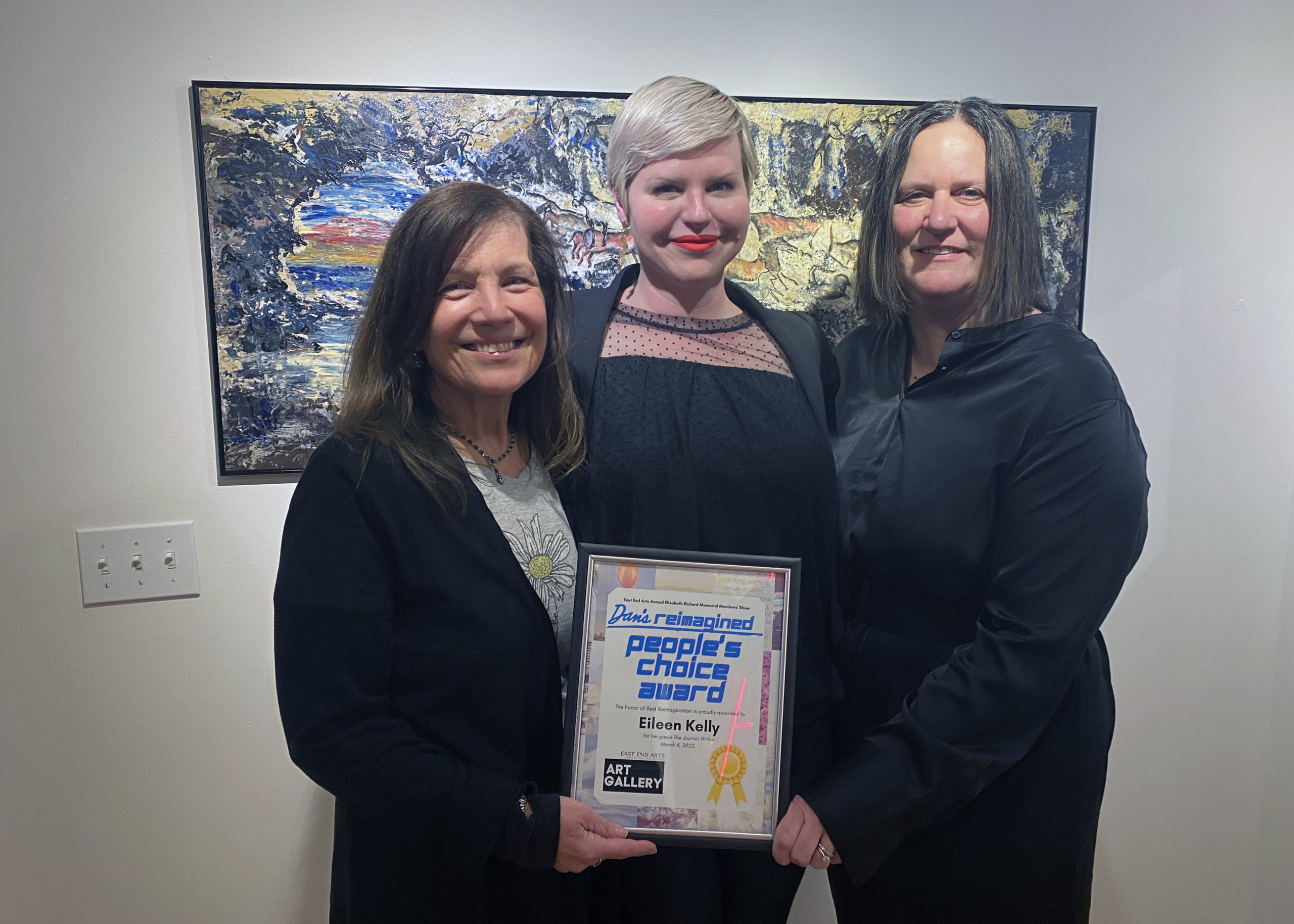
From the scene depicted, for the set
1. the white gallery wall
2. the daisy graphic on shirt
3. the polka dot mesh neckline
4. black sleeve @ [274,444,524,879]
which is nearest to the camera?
black sleeve @ [274,444,524,879]

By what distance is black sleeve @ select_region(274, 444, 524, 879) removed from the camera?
3.31ft

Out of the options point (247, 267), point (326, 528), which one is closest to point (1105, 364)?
point (326, 528)

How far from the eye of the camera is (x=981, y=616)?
1230 mm

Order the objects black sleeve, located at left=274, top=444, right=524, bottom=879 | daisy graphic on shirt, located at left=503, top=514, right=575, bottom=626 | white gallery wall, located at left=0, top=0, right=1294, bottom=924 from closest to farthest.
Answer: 1. black sleeve, located at left=274, top=444, right=524, bottom=879
2. daisy graphic on shirt, located at left=503, top=514, right=575, bottom=626
3. white gallery wall, located at left=0, top=0, right=1294, bottom=924

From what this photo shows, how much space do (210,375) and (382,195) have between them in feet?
1.41

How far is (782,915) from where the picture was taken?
51.4 inches

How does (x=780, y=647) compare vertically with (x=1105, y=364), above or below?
below

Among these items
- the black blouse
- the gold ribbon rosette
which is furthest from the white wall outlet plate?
the gold ribbon rosette

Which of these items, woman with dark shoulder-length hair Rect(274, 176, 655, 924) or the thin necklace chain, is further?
the thin necklace chain

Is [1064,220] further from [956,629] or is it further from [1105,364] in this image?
[956,629]

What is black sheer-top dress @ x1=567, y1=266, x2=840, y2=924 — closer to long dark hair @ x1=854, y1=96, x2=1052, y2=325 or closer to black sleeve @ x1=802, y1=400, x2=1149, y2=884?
black sleeve @ x1=802, y1=400, x2=1149, y2=884

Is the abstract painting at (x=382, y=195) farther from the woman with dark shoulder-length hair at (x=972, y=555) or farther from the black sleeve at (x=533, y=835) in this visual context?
the black sleeve at (x=533, y=835)

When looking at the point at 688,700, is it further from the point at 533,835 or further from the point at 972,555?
the point at 972,555

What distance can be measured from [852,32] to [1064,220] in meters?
0.53
